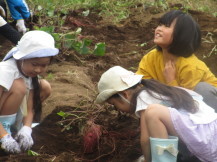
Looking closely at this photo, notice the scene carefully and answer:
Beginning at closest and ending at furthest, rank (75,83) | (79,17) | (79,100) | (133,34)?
1. (79,100)
2. (75,83)
3. (133,34)
4. (79,17)

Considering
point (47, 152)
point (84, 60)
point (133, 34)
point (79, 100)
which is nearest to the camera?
point (47, 152)

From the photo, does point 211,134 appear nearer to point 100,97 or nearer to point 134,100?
point 134,100

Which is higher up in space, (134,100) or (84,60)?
(134,100)

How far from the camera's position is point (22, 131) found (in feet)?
8.37

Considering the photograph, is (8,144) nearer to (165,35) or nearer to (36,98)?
(36,98)

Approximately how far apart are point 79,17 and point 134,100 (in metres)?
3.70

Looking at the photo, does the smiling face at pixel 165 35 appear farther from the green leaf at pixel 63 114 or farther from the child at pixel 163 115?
the green leaf at pixel 63 114

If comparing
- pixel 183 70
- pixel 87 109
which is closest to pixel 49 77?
pixel 87 109

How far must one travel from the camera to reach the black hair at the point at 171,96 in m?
2.27

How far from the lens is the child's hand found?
2918 mm

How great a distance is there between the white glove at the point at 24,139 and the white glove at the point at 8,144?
0.20 ft

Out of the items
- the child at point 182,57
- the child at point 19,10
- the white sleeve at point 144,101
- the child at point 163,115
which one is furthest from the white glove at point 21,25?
A: the white sleeve at point 144,101

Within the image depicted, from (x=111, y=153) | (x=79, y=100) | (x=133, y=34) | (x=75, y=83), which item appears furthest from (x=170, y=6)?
(x=111, y=153)

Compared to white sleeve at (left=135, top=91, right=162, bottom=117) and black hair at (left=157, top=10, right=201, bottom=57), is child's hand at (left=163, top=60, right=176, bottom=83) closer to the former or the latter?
black hair at (left=157, top=10, right=201, bottom=57)
